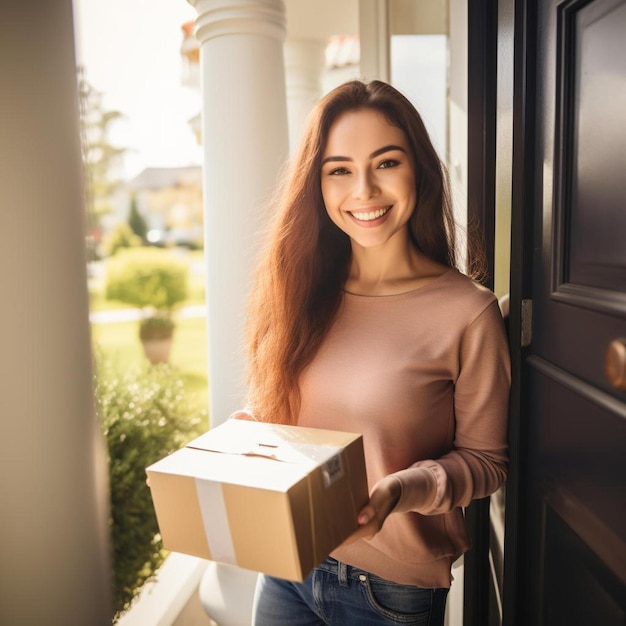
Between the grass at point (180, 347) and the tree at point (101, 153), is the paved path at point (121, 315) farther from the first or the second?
the tree at point (101, 153)

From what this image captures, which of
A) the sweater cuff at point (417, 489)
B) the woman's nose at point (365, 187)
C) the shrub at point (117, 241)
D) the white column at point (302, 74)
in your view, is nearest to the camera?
the sweater cuff at point (417, 489)

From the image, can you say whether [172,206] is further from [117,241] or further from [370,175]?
[370,175]

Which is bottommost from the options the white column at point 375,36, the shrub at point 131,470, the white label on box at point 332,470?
the shrub at point 131,470

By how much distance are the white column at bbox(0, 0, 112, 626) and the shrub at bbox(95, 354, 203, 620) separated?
5.11 ft

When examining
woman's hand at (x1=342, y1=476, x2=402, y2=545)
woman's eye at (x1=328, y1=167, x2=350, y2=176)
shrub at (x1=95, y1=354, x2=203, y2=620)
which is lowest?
shrub at (x1=95, y1=354, x2=203, y2=620)

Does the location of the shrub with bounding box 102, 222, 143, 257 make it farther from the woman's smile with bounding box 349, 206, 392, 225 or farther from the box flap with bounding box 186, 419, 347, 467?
the box flap with bounding box 186, 419, 347, 467

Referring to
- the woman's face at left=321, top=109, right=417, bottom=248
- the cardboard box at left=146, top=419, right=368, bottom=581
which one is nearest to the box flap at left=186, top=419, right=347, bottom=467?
the cardboard box at left=146, top=419, right=368, bottom=581

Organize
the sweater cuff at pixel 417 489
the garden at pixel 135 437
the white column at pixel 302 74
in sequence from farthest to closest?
the white column at pixel 302 74 < the garden at pixel 135 437 < the sweater cuff at pixel 417 489

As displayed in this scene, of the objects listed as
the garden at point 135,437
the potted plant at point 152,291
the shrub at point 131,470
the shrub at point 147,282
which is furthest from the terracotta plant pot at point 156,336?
the shrub at point 131,470

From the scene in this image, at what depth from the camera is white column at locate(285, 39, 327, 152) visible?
3248 millimetres

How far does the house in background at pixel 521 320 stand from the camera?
3.01 feet

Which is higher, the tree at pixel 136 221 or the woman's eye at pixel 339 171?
the tree at pixel 136 221

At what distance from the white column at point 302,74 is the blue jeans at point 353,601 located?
2.35m

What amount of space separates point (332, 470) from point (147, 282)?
34.4 feet
